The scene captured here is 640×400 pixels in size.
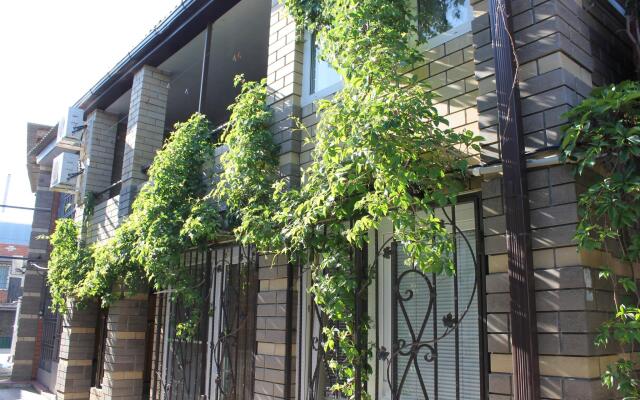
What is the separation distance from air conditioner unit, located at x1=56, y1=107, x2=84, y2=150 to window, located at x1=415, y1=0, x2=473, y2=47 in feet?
26.8

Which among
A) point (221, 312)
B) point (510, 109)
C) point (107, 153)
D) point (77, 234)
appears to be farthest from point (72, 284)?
point (510, 109)

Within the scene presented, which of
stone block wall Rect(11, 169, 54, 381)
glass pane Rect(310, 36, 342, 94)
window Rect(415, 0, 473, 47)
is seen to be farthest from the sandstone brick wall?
stone block wall Rect(11, 169, 54, 381)

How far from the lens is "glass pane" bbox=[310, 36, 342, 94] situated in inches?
210

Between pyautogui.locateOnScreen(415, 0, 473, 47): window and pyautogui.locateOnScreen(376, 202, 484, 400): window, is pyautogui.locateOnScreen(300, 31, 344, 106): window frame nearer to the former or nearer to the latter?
pyautogui.locateOnScreen(415, 0, 473, 47): window

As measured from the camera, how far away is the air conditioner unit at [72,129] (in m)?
10.5

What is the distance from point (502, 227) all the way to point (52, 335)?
1357cm

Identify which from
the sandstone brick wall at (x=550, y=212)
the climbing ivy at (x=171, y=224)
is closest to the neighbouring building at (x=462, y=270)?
the sandstone brick wall at (x=550, y=212)

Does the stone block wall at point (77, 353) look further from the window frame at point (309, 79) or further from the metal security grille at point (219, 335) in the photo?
the window frame at point (309, 79)

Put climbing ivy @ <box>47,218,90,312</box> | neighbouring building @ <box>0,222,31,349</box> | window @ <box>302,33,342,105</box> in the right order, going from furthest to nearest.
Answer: neighbouring building @ <box>0,222,31,349</box> < climbing ivy @ <box>47,218,90,312</box> < window @ <box>302,33,342,105</box>

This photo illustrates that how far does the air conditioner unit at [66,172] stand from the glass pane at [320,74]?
6657mm

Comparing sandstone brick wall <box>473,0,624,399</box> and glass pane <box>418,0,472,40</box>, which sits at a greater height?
glass pane <box>418,0,472,40</box>

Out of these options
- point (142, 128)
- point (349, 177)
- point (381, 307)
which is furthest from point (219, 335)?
point (142, 128)

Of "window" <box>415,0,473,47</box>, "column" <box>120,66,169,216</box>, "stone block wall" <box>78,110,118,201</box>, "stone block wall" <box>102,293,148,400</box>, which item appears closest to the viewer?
"window" <box>415,0,473,47</box>

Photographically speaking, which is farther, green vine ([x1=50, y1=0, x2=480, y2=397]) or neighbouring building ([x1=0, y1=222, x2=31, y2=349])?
neighbouring building ([x1=0, y1=222, x2=31, y2=349])
